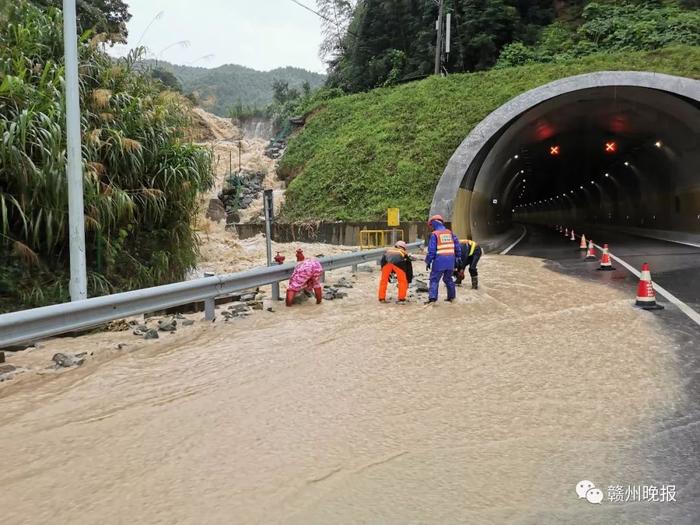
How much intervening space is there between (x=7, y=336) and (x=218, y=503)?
3.22 metres

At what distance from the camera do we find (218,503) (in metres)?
2.81

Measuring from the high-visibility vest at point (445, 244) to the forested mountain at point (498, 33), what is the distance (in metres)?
26.7

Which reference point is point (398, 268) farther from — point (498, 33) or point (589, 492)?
point (498, 33)

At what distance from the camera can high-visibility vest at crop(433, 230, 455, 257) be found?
361 inches

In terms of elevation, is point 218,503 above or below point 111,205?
below

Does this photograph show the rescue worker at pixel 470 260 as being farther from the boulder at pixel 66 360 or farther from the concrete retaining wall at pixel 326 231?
the concrete retaining wall at pixel 326 231

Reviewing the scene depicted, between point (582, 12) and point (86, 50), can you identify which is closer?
point (86, 50)

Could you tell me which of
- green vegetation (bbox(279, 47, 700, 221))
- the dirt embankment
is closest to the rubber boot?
the dirt embankment

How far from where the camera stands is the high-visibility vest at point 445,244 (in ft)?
30.1

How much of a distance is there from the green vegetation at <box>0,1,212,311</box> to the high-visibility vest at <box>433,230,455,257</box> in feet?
14.7

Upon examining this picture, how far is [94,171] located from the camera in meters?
8.40

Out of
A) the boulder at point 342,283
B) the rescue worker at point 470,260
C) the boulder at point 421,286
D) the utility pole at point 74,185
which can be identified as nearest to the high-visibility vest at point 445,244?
the boulder at point 421,286

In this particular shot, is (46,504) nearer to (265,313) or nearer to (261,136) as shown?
(265,313)

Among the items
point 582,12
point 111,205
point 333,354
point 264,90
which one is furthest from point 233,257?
point 264,90
